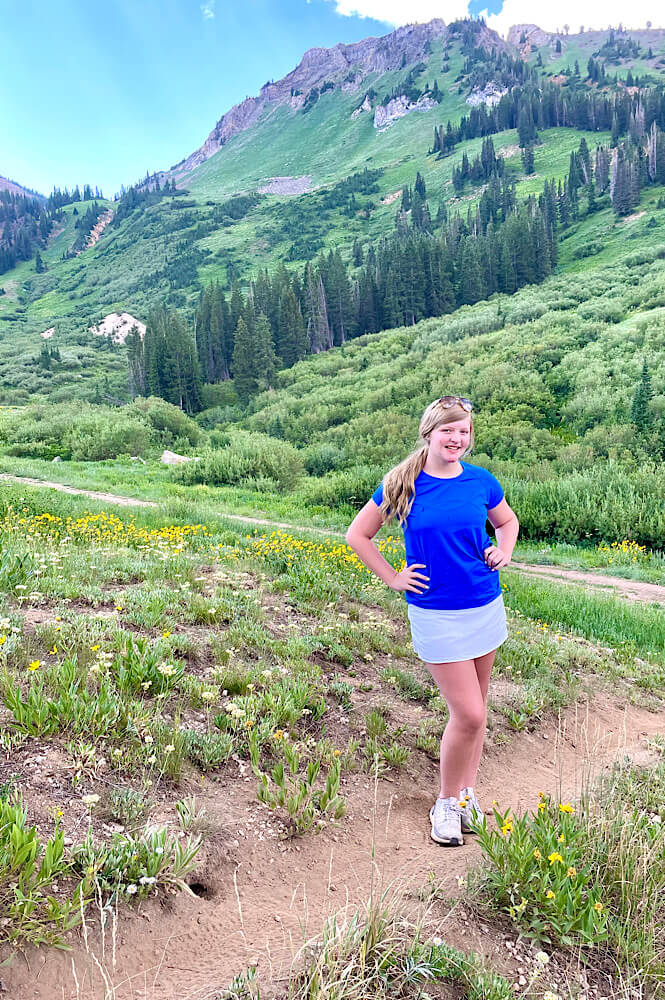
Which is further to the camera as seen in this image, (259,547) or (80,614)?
(259,547)

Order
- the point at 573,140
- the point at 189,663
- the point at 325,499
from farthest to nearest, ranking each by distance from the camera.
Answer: the point at 573,140
the point at 325,499
the point at 189,663

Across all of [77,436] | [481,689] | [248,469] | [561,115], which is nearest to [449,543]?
[481,689]

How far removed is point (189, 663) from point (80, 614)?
3.73ft

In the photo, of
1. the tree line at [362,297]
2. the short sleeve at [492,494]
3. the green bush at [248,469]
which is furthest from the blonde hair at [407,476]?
the tree line at [362,297]

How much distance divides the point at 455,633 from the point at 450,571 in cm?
34

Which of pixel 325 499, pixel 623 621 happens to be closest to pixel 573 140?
pixel 325 499

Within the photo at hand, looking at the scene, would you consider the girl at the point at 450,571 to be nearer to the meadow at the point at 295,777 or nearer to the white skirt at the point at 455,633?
the white skirt at the point at 455,633

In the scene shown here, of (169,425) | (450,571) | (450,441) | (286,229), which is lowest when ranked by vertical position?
(169,425)

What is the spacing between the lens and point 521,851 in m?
2.70

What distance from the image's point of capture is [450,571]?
3.16m

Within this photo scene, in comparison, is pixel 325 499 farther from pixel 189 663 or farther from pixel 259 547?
pixel 189 663

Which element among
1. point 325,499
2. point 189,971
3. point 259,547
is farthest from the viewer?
point 325,499

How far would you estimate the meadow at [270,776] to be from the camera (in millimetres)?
2295

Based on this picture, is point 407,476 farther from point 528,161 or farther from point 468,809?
point 528,161
